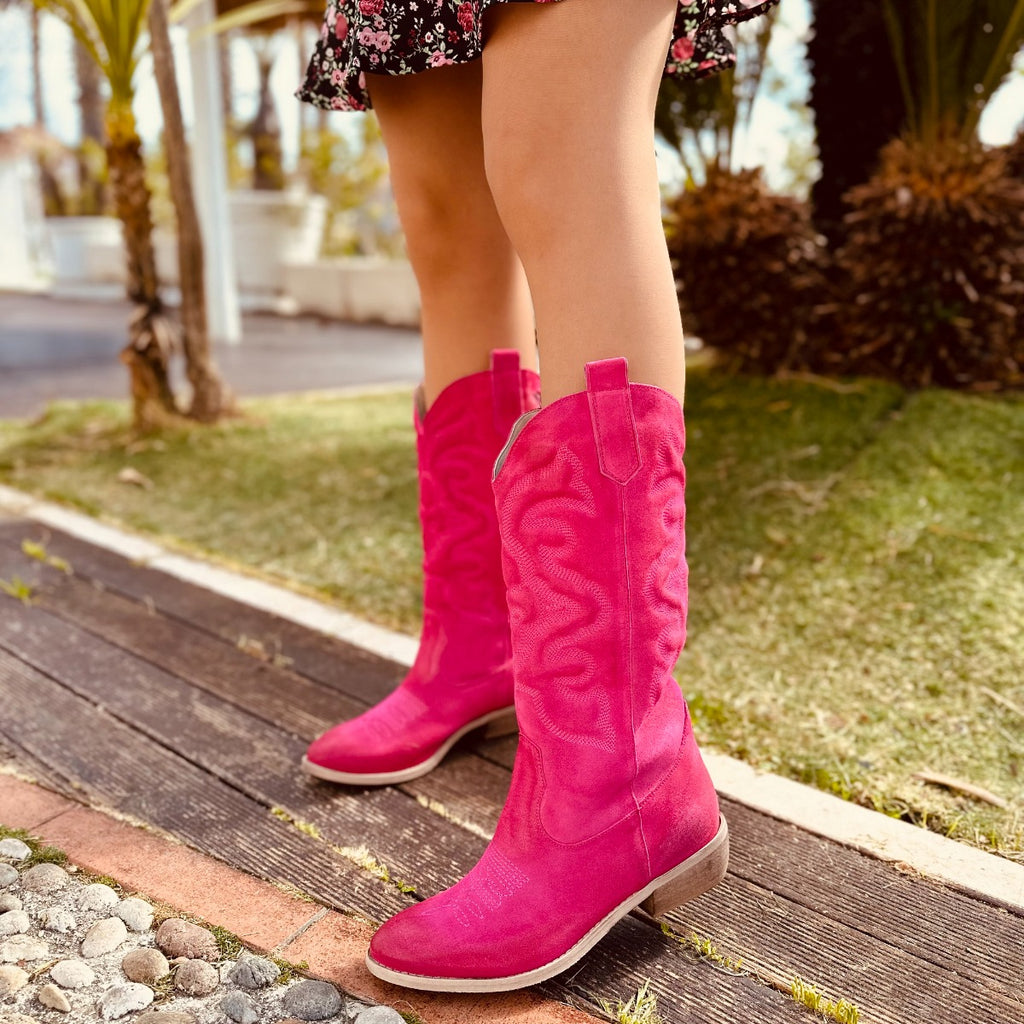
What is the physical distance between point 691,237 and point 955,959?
7.53ft

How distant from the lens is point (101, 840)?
40.9 inches

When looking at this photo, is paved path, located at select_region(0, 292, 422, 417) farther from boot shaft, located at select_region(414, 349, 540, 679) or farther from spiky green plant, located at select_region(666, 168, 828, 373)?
boot shaft, located at select_region(414, 349, 540, 679)

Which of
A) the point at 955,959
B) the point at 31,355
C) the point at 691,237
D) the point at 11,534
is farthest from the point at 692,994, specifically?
the point at 31,355

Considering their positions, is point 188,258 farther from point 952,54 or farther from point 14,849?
point 14,849

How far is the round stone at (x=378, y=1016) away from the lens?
2.56 ft

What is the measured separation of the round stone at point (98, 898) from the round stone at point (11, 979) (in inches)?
3.8

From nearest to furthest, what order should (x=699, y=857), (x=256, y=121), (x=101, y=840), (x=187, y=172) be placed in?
(x=699, y=857)
(x=101, y=840)
(x=187, y=172)
(x=256, y=121)

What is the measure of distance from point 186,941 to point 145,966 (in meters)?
0.04

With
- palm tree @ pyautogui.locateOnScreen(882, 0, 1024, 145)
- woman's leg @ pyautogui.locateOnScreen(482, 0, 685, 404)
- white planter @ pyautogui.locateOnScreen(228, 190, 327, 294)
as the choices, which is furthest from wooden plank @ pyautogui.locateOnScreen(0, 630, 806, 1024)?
white planter @ pyautogui.locateOnScreen(228, 190, 327, 294)

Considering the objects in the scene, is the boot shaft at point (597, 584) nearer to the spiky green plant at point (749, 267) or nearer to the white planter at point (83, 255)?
the spiky green plant at point (749, 267)

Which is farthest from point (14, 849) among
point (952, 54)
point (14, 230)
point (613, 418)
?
point (14, 230)

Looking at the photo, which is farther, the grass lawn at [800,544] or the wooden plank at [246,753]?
the grass lawn at [800,544]

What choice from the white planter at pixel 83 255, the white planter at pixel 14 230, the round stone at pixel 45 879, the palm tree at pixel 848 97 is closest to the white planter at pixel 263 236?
the white planter at pixel 83 255

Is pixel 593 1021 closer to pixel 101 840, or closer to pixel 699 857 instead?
pixel 699 857
